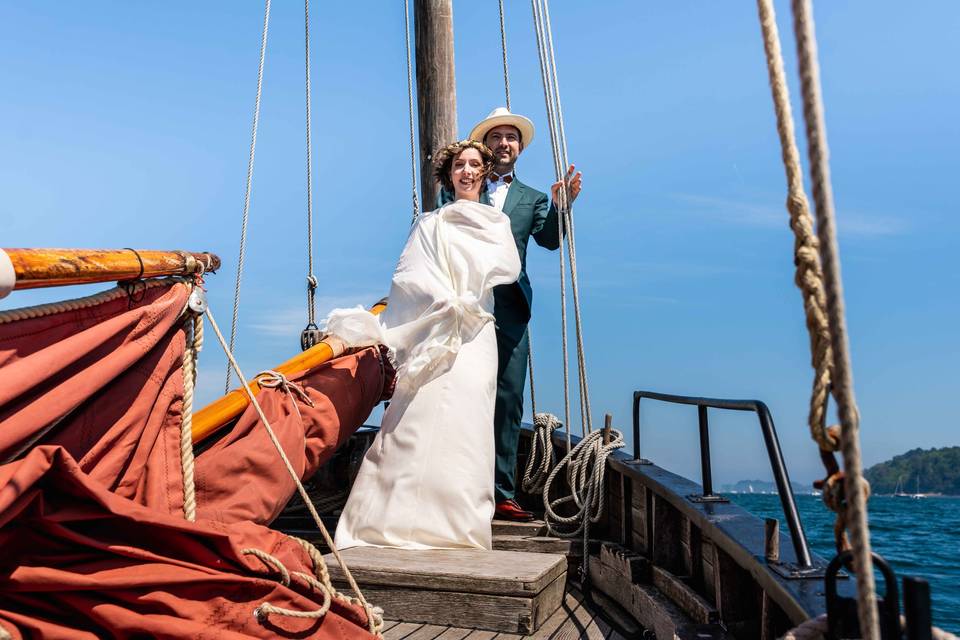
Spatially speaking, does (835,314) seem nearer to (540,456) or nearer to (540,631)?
(540,631)

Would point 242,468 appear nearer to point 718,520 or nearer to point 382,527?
point 382,527

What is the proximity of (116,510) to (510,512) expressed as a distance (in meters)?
2.17

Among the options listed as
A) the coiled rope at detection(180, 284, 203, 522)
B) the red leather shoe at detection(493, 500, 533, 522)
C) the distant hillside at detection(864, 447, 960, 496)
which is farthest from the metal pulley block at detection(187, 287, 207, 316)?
the distant hillside at detection(864, 447, 960, 496)

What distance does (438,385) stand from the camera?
11.1 feet

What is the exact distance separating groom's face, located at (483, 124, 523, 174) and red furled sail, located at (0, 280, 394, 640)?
2.20 m

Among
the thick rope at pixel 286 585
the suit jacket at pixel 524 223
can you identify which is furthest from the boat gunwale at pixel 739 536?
the thick rope at pixel 286 585

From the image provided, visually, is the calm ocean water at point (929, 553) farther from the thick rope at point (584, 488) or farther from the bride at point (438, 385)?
the bride at point (438, 385)

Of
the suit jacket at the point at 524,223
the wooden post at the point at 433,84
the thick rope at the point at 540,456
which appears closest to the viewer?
the suit jacket at the point at 524,223

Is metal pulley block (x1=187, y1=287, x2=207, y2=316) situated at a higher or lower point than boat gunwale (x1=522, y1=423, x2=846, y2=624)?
higher

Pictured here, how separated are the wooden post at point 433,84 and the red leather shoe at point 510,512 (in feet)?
6.02

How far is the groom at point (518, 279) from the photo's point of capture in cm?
392

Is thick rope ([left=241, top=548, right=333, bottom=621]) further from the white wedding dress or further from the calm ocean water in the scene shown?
the calm ocean water

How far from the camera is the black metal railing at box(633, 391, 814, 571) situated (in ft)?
5.97

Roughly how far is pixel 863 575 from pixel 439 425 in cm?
246
